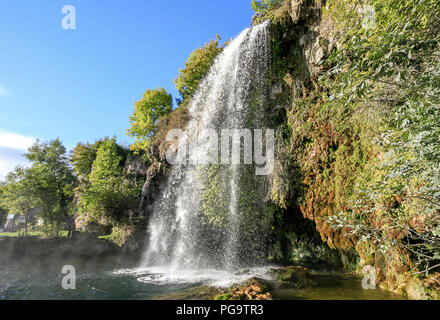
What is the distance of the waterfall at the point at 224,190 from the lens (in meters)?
9.42

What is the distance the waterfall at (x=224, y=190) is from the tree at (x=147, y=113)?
Result: 827cm

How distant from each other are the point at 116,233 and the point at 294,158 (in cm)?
1175

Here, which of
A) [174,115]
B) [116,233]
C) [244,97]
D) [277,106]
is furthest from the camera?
[174,115]

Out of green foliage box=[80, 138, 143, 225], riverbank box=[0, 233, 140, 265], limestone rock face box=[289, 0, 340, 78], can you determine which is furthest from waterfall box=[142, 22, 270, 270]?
green foliage box=[80, 138, 143, 225]

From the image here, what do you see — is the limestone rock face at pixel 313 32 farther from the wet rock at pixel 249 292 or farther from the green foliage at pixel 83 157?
the green foliage at pixel 83 157

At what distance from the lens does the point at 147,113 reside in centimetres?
2006

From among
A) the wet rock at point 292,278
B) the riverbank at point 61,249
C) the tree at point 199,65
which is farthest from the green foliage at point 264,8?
the riverbank at point 61,249

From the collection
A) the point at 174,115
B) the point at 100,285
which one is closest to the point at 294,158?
the point at 100,285

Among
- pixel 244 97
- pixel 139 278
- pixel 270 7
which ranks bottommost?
pixel 139 278

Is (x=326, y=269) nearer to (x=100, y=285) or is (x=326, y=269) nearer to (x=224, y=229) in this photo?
(x=224, y=229)

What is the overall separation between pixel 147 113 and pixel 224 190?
1332 cm

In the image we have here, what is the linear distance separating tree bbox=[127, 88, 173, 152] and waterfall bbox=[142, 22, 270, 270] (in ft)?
27.1

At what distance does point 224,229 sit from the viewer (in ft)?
33.4

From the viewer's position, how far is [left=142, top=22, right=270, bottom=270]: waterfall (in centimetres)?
942
